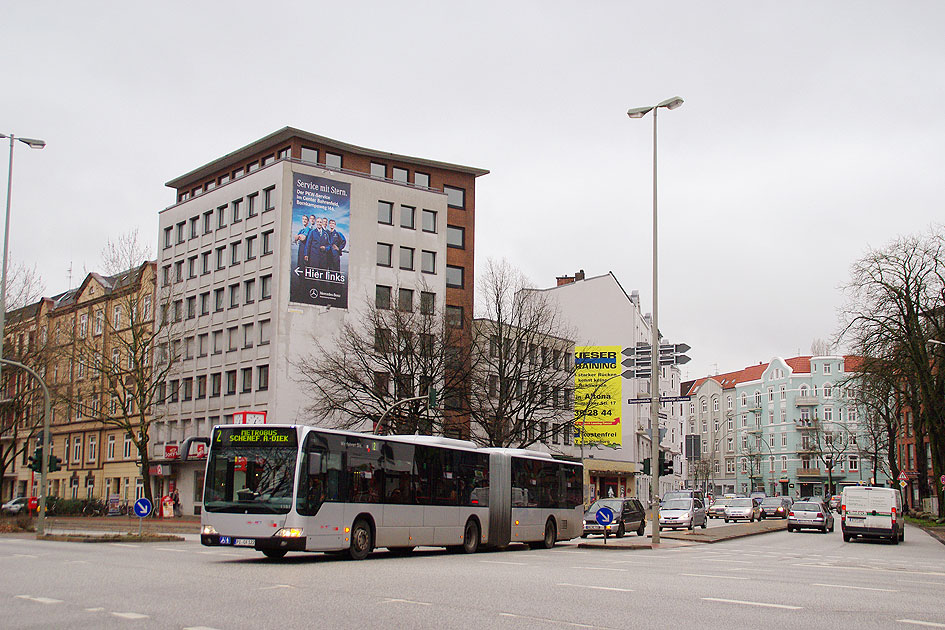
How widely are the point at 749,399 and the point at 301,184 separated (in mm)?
92918

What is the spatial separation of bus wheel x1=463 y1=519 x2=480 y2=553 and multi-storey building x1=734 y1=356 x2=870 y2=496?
342 ft

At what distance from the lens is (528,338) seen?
5278 cm

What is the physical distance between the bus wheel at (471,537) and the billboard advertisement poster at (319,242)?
37.2m

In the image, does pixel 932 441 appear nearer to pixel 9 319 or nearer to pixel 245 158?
pixel 245 158

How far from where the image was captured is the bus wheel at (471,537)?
25969 mm

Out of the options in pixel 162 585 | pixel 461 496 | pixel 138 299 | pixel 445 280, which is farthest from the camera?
pixel 445 280

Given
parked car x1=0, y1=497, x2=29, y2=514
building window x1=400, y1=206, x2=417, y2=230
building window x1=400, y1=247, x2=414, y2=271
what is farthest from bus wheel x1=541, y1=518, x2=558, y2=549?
parked car x1=0, y1=497, x2=29, y2=514

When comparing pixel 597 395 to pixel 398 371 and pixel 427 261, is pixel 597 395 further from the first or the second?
pixel 427 261

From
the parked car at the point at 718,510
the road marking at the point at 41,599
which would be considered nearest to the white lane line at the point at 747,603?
the road marking at the point at 41,599

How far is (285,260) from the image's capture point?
61.7 metres

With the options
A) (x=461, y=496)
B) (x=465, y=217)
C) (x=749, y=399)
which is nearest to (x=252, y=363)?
(x=465, y=217)

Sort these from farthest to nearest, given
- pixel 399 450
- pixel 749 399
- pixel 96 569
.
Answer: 1. pixel 749 399
2. pixel 399 450
3. pixel 96 569

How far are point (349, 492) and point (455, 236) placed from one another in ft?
166

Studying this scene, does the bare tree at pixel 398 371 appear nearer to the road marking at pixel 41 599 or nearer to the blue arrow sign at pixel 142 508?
the blue arrow sign at pixel 142 508
